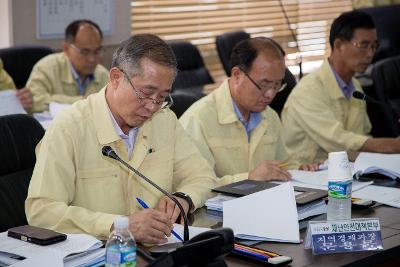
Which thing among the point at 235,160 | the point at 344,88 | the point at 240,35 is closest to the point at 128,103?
the point at 235,160

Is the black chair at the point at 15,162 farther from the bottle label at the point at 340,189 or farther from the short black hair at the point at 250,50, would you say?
the bottle label at the point at 340,189

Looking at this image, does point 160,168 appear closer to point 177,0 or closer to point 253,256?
point 253,256

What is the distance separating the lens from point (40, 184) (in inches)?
87.2

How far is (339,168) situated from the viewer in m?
2.21

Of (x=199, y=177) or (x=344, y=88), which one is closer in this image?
(x=199, y=177)

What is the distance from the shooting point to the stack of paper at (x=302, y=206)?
231 cm

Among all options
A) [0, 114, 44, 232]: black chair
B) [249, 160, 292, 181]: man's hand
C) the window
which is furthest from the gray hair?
the window

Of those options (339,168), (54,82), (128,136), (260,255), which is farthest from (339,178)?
(54,82)

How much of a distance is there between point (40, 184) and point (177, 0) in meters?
3.85

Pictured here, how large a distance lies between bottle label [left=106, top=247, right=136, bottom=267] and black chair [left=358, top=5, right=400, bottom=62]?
190 inches

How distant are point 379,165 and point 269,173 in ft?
1.46

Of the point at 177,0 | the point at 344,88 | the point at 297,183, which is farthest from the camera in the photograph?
the point at 177,0

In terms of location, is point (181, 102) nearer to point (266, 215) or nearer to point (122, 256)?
point (266, 215)

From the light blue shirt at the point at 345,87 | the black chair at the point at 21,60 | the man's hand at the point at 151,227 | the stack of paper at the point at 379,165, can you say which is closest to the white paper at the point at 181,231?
the man's hand at the point at 151,227
